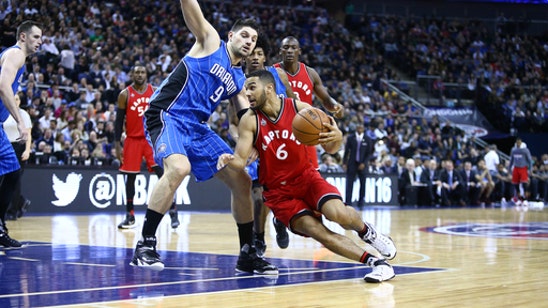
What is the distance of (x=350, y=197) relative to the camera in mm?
18031

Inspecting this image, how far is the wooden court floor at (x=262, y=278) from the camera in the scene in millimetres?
4898

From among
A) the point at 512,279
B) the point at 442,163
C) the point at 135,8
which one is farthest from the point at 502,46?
the point at 512,279

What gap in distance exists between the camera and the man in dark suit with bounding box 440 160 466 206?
2164cm

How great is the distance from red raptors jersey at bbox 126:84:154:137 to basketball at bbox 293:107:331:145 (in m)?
5.59

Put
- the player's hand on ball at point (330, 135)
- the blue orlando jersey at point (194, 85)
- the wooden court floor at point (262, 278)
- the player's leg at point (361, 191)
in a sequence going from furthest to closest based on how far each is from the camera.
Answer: the player's leg at point (361, 191), the blue orlando jersey at point (194, 85), the player's hand on ball at point (330, 135), the wooden court floor at point (262, 278)

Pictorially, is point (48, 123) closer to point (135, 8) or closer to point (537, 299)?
point (135, 8)

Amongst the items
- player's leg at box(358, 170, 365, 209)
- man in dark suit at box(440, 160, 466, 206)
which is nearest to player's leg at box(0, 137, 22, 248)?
player's leg at box(358, 170, 365, 209)

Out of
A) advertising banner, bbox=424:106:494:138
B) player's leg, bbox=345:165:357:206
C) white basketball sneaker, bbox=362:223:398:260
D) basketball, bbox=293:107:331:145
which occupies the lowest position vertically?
white basketball sneaker, bbox=362:223:398:260

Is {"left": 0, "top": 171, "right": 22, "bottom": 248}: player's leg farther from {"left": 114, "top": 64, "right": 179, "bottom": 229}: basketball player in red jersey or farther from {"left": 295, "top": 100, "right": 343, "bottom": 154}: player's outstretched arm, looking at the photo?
{"left": 295, "top": 100, "right": 343, "bottom": 154}: player's outstretched arm

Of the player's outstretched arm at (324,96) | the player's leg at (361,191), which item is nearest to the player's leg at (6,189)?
the player's outstretched arm at (324,96)

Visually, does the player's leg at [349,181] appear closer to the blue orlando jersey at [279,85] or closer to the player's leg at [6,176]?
the blue orlando jersey at [279,85]

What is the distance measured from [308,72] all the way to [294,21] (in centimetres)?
2131

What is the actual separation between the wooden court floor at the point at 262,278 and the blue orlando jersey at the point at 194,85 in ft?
4.14

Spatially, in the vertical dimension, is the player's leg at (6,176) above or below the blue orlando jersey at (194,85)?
below
